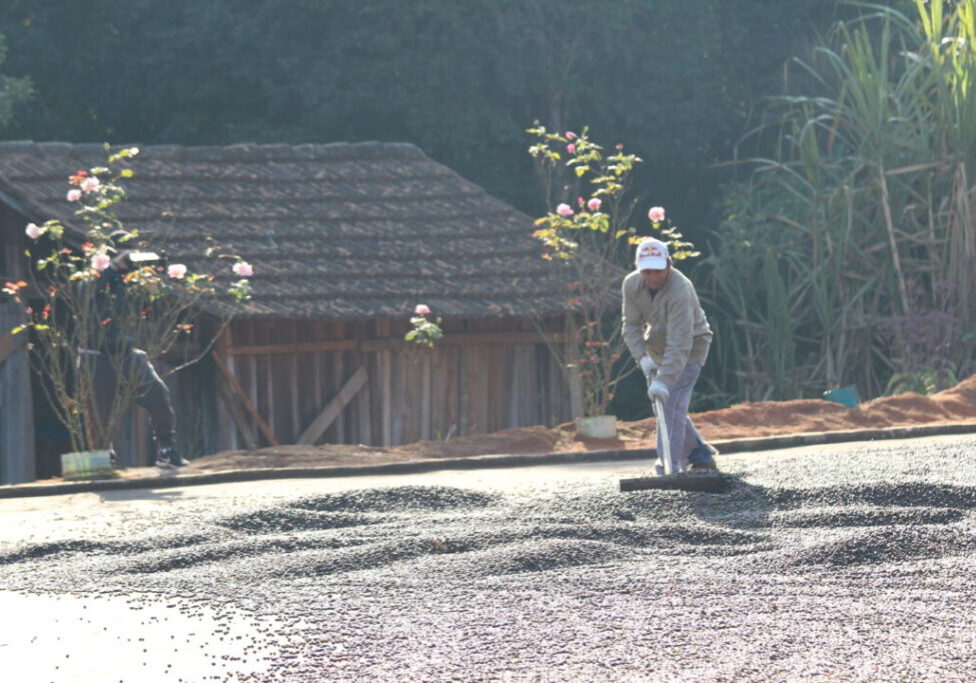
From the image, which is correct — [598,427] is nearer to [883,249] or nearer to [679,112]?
[883,249]

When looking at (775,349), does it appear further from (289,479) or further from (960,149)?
(289,479)

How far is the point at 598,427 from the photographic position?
41.8 feet

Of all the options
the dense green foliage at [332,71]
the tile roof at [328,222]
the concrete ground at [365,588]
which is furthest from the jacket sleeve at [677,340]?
the dense green foliage at [332,71]

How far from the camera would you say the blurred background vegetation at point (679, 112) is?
57.4 ft

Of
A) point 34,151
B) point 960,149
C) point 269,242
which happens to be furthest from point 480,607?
point 960,149

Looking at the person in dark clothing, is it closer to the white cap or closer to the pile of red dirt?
the pile of red dirt

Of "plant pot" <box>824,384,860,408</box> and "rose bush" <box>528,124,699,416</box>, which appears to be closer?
"rose bush" <box>528,124,699,416</box>

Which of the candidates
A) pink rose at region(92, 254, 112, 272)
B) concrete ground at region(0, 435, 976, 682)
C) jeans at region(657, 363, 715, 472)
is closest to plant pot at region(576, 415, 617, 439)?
concrete ground at region(0, 435, 976, 682)

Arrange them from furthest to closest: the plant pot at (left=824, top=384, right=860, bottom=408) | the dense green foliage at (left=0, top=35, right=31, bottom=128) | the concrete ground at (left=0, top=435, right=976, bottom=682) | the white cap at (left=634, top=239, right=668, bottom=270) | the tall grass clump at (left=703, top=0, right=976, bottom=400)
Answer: the dense green foliage at (left=0, top=35, right=31, bottom=128) → the tall grass clump at (left=703, top=0, right=976, bottom=400) → the plant pot at (left=824, top=384, right=860, bottom=408) → the white cap at (left=634, top=239, right=668, bottom=270) → the concrete ground at (left=0, top=435, right=976, bottom=682)

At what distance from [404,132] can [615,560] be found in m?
15.6

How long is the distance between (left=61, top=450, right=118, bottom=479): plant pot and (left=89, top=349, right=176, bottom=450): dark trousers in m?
0.61

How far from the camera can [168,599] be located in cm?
667

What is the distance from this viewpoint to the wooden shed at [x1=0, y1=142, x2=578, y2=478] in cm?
1500

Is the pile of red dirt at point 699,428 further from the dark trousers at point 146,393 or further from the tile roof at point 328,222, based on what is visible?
the tile roof at point 328,222
